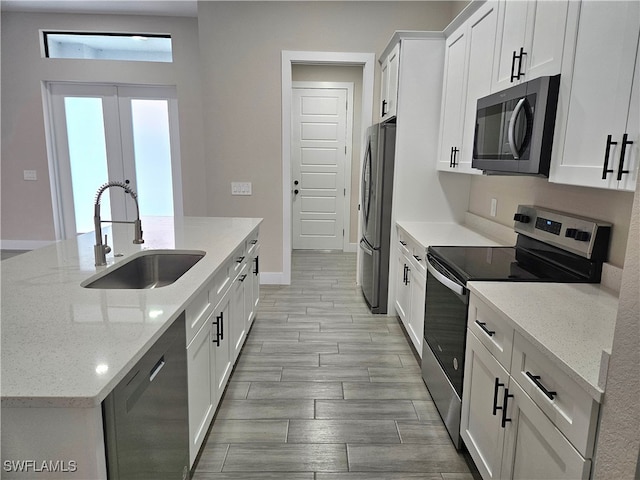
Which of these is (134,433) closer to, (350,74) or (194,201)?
(194,201)

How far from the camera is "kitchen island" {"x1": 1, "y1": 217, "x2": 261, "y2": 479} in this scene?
0.96 m

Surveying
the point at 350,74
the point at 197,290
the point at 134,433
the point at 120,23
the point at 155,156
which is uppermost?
the point at 120,23

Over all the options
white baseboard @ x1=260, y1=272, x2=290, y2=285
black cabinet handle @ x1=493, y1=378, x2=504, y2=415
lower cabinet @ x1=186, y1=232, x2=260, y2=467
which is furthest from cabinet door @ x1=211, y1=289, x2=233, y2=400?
white baseboard @ x1=260, y1=272, x2=290, y2=285

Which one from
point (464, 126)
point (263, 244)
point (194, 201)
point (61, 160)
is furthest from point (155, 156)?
point (464, 126)

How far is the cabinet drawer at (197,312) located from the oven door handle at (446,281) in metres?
1.18

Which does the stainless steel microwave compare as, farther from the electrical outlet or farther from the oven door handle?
the electrical outlet

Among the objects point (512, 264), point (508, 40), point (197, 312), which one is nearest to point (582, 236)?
point (512, 264)

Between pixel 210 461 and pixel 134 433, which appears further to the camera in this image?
pixel 210 461

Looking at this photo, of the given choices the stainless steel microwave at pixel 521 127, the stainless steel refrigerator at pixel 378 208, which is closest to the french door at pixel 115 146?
the stainless steel refrigerator at pixel 378 208

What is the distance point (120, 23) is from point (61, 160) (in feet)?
6.73

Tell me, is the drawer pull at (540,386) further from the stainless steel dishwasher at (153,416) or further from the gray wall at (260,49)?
the gray wall at (260,49)

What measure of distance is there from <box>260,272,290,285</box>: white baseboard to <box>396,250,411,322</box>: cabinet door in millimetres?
1520

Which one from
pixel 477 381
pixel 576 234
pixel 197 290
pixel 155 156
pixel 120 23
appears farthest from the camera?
pixel 155 156

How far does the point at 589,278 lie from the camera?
1.87m
